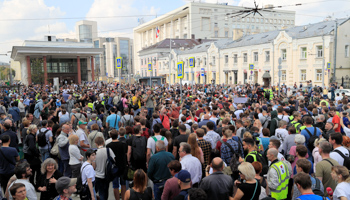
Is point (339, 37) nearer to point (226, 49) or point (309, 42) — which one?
point (309, 42)

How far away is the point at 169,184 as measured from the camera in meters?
4.32

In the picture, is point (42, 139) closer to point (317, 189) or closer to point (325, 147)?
point (317, 189)

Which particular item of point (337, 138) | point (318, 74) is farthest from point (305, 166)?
point (318, 74)

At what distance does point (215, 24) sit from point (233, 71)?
139 ft

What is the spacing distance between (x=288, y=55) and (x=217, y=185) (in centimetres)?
3666

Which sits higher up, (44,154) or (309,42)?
(309,42)

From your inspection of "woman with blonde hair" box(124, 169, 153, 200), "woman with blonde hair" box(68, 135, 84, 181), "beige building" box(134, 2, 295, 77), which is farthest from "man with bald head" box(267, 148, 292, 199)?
"beige building" box(134, 2, 295, 77)

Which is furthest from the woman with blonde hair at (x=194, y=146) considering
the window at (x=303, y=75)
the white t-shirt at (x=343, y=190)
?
the window at (x=303, y=75)

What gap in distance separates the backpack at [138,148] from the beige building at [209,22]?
68136 mm

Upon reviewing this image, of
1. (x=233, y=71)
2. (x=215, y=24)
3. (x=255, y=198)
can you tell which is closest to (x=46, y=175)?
(x=255, y=198)

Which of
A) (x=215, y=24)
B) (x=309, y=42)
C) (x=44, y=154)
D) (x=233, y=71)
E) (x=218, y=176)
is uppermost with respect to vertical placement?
(x=215, y=24)

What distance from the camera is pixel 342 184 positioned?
3.91 m

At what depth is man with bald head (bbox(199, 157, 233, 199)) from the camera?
425 cm

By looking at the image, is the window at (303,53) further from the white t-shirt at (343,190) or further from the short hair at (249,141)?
the white t-shirt at (343,190)
